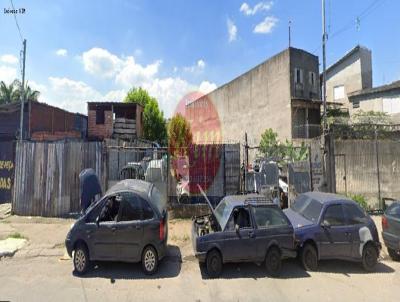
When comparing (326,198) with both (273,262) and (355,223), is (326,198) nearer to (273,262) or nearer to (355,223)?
(355,223)

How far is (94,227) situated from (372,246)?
6.04 m

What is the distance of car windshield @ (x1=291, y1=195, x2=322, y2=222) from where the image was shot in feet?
24.0

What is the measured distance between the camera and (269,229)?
662 cm

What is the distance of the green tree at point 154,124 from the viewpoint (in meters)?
34.1

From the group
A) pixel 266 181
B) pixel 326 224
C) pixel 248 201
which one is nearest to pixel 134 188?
pixel 248 201

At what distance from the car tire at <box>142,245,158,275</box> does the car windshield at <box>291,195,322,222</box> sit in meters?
3.61

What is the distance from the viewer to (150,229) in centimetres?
659

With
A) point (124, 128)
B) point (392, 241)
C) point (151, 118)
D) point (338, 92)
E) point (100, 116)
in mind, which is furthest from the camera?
point (151, 118)

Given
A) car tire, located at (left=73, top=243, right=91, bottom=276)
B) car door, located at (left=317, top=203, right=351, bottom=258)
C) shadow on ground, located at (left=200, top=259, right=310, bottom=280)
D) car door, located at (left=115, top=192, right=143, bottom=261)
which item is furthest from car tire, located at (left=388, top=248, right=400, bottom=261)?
car tire, located at (left=73, top=243, right=91, bottom=276)

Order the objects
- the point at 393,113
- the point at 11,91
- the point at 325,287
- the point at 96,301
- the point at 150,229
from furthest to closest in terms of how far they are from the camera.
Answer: the point at 11,91 < the point at 393,113 < the point at 150,229 < the point at 325,287 < the point at 96,301

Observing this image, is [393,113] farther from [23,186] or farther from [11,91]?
[11,91]

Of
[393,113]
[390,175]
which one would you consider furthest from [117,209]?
[393,113]

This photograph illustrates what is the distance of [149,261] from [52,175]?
623cm

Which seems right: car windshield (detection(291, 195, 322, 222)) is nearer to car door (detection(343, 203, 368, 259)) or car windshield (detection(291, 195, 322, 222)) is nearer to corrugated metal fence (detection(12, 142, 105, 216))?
car door (detection(343, 203, 368, 259))
